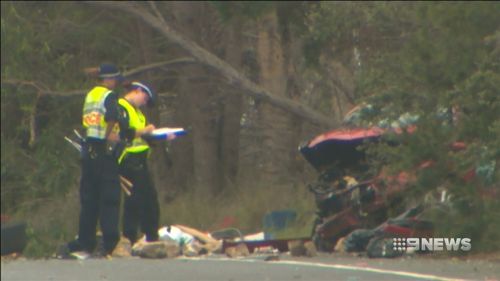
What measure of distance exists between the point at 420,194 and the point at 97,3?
34.1 ft

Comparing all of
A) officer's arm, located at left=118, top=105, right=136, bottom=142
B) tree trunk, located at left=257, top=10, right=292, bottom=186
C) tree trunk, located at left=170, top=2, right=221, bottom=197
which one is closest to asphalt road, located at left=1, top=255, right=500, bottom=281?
officer's arm, located at left=118, top=105, right=136, bottom=142

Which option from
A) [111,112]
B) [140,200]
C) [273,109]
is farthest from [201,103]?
[111,112]

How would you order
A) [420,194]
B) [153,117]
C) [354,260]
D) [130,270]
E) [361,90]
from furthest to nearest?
[153,117] → [361,90] → [420,194] → [354,260] → [130,270]

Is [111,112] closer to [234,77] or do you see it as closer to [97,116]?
[97,116]

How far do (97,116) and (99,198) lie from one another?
81 cm

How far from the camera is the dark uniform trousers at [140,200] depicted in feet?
49.1

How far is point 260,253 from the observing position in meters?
14.8

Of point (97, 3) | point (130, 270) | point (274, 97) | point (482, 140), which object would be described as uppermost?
point (97, 3)

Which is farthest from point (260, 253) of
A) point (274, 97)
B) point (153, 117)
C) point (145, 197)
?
point (153, 117)

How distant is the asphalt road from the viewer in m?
11.1

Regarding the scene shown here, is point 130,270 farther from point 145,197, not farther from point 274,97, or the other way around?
point 274,97

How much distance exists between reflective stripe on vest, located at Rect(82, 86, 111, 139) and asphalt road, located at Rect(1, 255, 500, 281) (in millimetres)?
1172

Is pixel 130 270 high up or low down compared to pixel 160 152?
down

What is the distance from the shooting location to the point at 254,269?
12148mm
